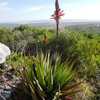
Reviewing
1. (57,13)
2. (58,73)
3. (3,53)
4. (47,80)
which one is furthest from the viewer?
(57,13)

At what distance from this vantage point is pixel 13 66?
29.8 feet

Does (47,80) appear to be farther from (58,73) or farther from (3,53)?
(3,53)

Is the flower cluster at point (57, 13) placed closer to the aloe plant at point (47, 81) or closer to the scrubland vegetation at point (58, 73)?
the scrubland vegetation at point (58, 73)

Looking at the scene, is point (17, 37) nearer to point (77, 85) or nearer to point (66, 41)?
A: point (66, 41)

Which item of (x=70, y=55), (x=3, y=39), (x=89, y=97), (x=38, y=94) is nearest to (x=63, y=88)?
(x=38, y=94)

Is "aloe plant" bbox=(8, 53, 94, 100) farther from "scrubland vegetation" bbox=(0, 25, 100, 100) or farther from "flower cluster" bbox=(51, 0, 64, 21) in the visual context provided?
"flower cluster" bbox=(51, 0, 64, 21)

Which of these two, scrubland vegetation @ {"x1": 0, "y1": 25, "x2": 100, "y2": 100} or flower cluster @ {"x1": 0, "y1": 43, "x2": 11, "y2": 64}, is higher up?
flower cluster @ {"x1": 0, "y1": 43, "x2": 11, "y2": 64}

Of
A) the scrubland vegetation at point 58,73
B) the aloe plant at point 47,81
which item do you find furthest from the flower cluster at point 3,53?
the aloe plant at point 47,81

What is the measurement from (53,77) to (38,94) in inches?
28.8

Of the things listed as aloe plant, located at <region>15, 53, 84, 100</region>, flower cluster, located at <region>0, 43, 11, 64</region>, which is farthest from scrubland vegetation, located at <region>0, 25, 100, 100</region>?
flower cluster, located at <region>0, 43, 11, 64</region>

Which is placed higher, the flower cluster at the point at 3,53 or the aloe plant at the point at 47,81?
the flower cluster at the point at 3,53

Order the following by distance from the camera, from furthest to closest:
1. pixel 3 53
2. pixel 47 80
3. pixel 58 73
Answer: pixel 3 53
pixel 58 73
pixel 47 80

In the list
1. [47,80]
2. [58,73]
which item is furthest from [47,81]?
[58,73]

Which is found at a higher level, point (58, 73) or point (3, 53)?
point (3, 53)
